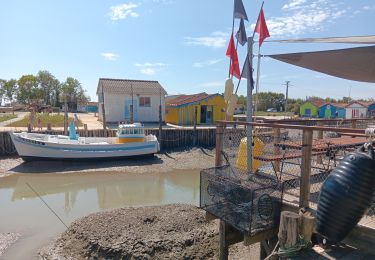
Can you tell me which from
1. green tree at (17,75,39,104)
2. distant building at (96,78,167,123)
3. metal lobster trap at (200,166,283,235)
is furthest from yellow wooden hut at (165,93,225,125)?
green tree at (17,75,39,104)

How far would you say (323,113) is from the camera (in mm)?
45594

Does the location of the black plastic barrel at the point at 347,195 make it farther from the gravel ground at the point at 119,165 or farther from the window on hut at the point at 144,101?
the window on hut at the point at 144,101

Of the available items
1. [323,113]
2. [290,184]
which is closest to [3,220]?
[290,184]

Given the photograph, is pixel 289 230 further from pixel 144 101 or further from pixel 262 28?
pixel 144 101

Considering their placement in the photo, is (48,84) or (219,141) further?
(48,84)

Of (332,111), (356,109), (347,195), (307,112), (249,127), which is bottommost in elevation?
(347,195)

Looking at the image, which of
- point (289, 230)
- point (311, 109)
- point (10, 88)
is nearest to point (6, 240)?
point (289, 230)

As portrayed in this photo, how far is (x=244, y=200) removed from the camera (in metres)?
4.70

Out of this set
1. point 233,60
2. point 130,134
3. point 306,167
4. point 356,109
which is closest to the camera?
point 306,167

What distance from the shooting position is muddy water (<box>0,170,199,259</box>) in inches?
328

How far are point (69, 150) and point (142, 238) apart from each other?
35.3 ft

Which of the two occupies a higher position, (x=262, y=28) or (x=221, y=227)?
(x=262, y=28)

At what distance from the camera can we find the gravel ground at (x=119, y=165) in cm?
1558

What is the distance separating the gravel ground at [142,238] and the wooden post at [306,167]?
225cm
